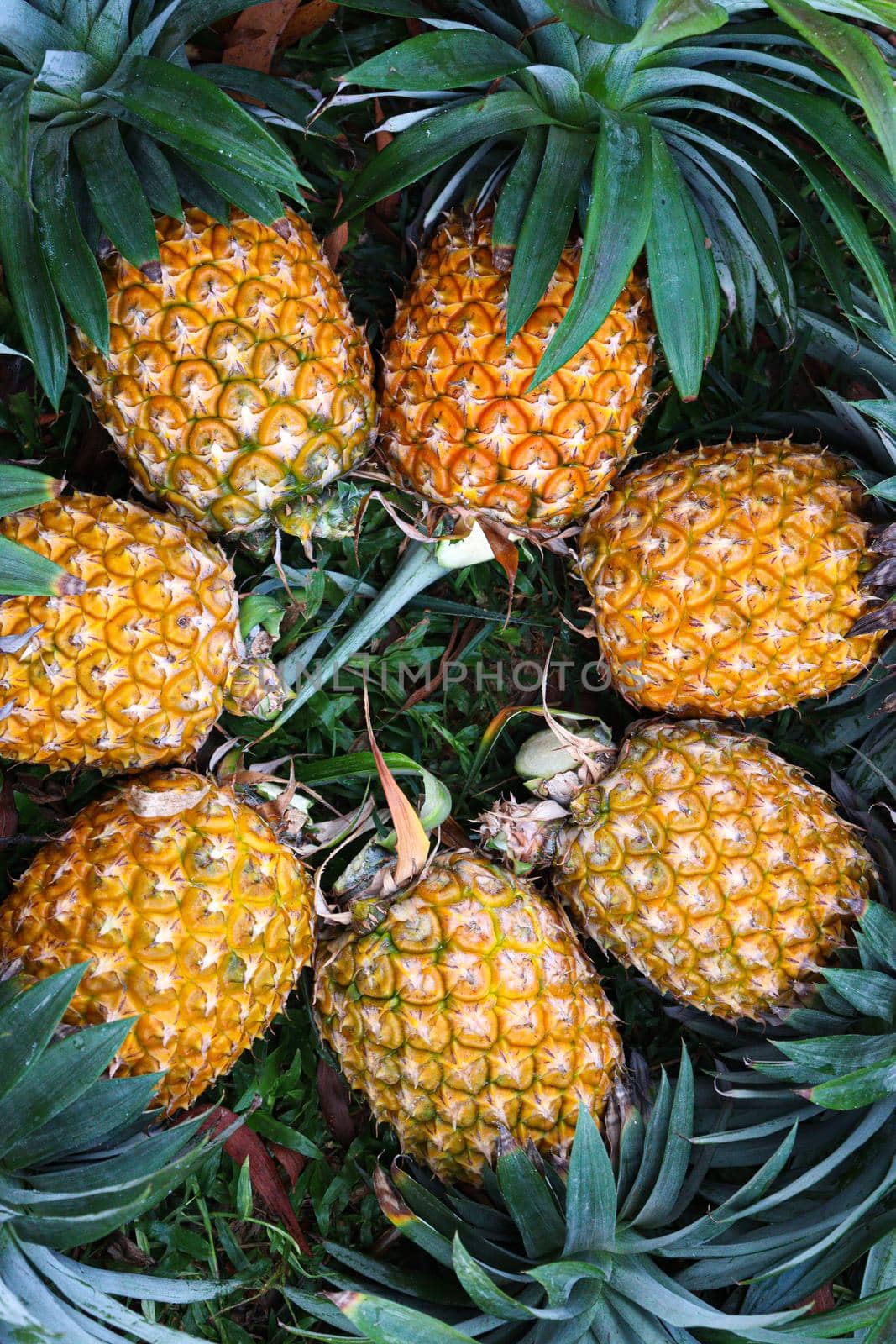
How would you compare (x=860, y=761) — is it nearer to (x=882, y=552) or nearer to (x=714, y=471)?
(x=882, y=552)

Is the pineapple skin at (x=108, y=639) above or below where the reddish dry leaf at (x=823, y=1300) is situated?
above

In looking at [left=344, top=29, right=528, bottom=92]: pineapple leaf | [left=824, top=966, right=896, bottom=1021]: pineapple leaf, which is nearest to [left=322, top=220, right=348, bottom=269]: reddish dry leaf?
[left=344, top=29, right=528, bottom=92]: pineapple leaf

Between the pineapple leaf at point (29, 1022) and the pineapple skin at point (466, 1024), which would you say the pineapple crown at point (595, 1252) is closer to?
the pineapple skin at point (466, 1024)

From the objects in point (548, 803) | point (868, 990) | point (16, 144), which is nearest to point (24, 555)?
point (16, 144)

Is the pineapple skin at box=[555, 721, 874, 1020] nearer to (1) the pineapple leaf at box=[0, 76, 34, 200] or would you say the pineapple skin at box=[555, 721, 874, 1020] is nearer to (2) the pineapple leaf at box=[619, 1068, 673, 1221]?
(2) the pineapple leaf at box=[619, 1068, 673, 1221]

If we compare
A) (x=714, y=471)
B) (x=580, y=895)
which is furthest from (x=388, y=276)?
(x=580, y=895)

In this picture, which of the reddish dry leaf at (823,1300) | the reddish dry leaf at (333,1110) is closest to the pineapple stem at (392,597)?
the reddish dry leaf at (333,1110)
